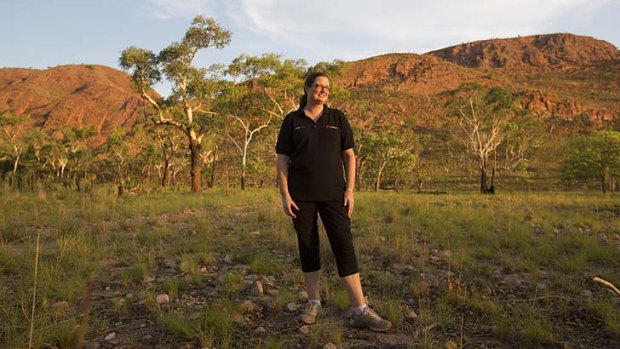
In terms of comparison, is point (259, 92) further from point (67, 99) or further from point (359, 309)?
point (67, 99)

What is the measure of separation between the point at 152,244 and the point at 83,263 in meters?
1.37

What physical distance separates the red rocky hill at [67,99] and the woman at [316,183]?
129133 mm

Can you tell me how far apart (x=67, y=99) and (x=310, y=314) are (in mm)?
161988

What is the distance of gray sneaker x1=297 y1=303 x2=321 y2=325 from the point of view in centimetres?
291

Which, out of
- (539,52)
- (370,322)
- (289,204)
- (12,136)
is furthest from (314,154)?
(539,52)

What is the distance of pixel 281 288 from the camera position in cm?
373

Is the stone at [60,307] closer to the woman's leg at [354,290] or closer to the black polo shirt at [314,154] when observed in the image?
the black polo shirt at [314,154]

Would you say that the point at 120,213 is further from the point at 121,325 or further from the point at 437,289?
the point at 437,289

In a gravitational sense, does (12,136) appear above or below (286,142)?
above

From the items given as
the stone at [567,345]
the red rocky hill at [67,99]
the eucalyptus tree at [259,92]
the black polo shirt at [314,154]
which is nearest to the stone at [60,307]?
the black polo shirt at [314,154]

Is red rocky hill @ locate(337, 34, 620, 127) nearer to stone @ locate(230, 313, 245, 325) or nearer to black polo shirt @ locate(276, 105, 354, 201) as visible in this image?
black polo shirt @ locate(276, 105, 354, 201)

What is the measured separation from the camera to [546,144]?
61.8m

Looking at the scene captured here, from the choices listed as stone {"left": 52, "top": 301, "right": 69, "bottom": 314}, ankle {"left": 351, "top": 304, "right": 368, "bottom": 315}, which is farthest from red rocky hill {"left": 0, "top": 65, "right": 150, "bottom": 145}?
ankle {"left": 351, "top": 304, "right": 368, "bottom": 315}

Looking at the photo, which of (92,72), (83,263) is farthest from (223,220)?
(92,72)
